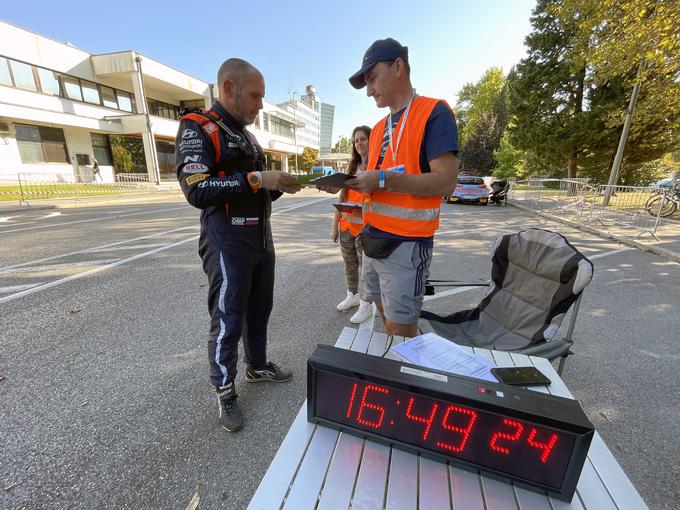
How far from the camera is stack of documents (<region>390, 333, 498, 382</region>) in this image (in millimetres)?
1451

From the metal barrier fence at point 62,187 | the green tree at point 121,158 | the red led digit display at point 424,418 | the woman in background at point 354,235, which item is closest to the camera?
the red led digit display at point 424,418

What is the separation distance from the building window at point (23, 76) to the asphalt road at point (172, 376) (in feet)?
67.2

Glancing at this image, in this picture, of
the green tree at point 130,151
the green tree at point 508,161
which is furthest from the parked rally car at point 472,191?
the green tree at point 130,151

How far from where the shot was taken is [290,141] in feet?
163

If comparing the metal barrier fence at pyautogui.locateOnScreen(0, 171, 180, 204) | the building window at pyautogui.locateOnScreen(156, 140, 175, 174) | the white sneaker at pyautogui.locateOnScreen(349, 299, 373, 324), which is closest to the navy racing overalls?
the white sneaker at pyautogui.locateOnScreen(349, 299, 373, 324)

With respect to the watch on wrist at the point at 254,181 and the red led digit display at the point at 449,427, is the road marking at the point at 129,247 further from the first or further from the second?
the red led digit display at the point at 449,427

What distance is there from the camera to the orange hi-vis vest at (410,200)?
1.86 m

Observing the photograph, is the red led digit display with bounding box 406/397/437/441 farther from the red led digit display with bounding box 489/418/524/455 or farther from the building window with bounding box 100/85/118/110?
the building window with bounding box 100/85/118/110

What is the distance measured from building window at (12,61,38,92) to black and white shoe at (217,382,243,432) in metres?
26.3

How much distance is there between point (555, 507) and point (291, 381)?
196cm

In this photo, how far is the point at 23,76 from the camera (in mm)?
18484

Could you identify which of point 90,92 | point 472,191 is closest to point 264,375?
point 472,191

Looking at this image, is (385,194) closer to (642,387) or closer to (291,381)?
(291,381)

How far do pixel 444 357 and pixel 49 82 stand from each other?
2861cm
